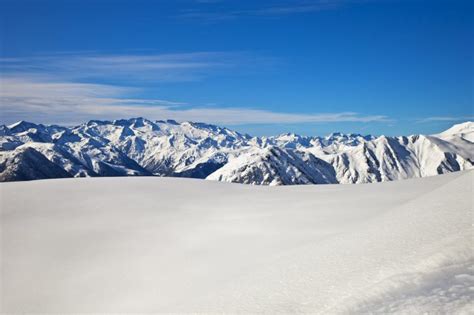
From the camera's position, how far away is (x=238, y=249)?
13.4 meters

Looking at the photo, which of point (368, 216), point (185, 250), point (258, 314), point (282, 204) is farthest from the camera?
point (282, 204)

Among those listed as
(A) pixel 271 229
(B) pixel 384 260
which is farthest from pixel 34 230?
(B) pixel 384 260

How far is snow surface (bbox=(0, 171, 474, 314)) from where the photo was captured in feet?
24.5

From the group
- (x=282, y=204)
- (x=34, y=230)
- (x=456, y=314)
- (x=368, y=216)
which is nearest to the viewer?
(x=456, y=314)

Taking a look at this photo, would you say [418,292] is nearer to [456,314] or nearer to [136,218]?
[456,314]

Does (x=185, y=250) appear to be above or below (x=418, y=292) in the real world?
below

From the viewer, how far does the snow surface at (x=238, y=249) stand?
746 centimetres

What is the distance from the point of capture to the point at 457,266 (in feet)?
24.5

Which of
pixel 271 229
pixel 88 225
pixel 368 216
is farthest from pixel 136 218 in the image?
pixel 368 216

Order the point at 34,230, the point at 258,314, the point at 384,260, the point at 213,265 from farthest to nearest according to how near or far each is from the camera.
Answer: the point at 34,230
the point at 213,265
the point at 384,260
the point at 258,314

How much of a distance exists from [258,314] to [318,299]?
115cm

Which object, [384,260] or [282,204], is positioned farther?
[282,204]

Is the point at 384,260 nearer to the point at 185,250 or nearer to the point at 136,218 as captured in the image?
the point at 185,250

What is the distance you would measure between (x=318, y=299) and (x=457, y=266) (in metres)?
2.75
